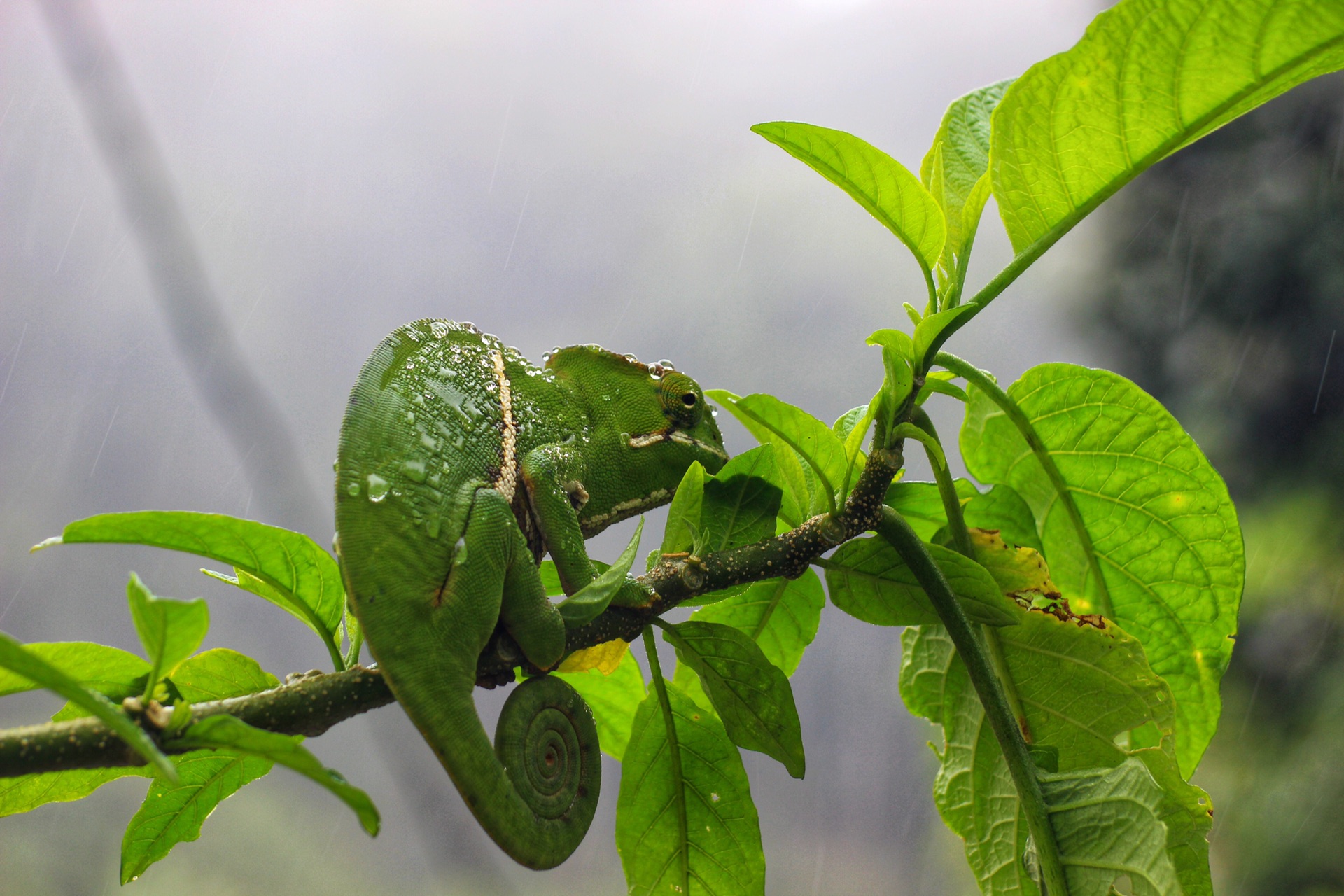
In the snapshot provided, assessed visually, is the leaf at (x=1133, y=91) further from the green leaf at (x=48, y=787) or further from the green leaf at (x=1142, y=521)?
the green leaf at (x=48, y=787)

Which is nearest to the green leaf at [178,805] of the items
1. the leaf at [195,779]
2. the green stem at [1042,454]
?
the leaf at [195,779]

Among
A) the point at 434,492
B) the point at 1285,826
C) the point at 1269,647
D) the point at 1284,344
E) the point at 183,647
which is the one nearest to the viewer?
the point at 183,647

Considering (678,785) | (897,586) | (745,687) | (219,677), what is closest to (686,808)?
(678,785)

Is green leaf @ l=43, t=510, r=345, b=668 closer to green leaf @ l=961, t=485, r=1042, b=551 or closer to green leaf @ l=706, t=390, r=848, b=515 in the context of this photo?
green leaf @ l=706, t=390, r=848, b=515

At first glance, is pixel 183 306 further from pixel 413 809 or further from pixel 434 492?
pixel 434 492

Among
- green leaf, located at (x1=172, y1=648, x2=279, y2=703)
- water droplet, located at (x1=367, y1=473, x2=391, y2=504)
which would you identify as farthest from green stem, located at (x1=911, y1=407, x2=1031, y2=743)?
green leaf, located at (x1=172, y1=648, x2=279, y2=703)

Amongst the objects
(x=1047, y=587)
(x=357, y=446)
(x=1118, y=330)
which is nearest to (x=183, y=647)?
(x=357, y=446)

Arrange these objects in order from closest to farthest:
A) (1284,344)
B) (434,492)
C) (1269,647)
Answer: (434,492), (1269,647), (1284,344)
